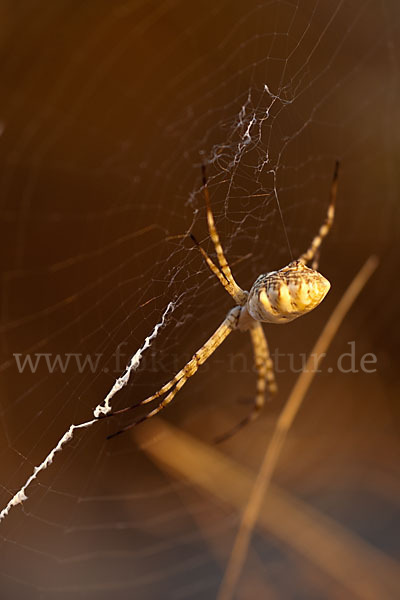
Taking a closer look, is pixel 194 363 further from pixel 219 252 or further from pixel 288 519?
pixel 288 519

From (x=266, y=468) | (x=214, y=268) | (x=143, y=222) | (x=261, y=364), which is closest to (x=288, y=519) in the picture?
(x=266, y=468)

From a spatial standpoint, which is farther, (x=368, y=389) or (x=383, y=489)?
(x=368, y=389)

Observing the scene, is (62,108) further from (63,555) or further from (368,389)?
(368,389)

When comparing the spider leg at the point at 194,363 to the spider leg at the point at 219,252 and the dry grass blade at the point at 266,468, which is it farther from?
the dry grass blade at the point at 266,468

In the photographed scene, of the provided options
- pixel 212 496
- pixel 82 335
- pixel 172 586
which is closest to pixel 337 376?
pixel 212 496

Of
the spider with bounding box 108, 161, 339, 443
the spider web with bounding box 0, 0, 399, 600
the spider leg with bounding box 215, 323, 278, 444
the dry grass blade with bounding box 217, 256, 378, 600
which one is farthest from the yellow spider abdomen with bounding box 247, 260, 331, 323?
the dry grass blade with bounding box 217, 256, 378, 600
